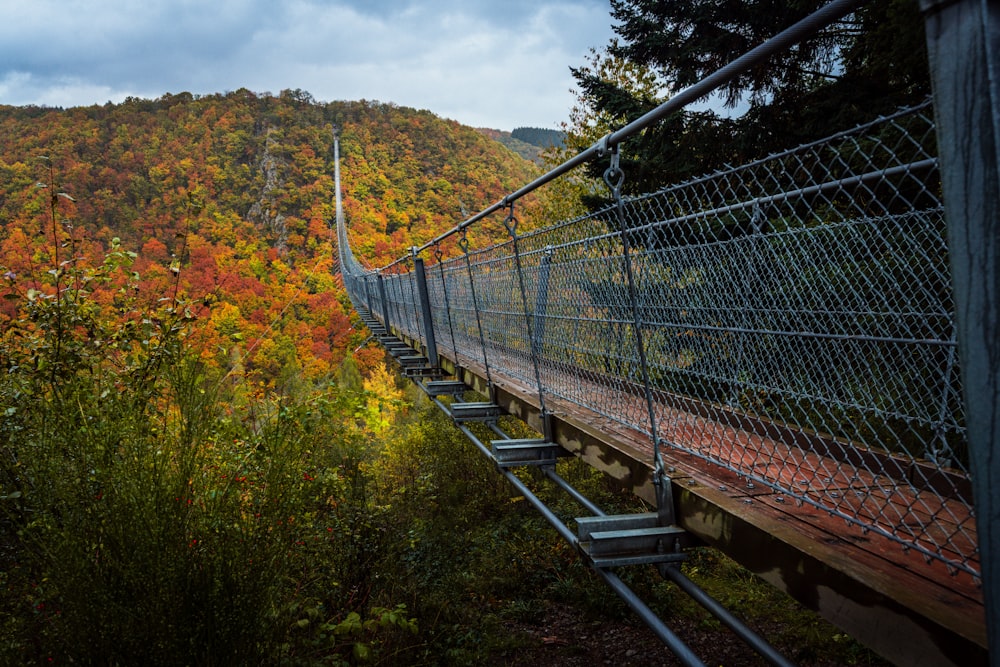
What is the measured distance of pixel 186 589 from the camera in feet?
7.09

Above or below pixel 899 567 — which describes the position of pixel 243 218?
above

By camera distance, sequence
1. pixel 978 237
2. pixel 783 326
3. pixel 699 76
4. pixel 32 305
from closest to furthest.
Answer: pixel 978 237 → pixel 783 326 → pixel 32 305 → pixel 699 76

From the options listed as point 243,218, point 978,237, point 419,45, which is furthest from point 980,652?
point 419,45

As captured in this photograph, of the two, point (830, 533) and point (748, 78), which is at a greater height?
point (748, 78)

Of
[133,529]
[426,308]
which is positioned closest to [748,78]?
[426,308]

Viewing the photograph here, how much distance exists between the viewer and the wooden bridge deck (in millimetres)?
1155

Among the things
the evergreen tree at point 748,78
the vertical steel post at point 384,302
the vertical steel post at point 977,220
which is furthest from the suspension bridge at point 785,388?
the vertical steel post at point 384,302

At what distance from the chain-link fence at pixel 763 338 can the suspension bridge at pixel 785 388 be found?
0.05ft

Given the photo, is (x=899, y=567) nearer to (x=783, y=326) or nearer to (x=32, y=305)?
(x=783, y=326)

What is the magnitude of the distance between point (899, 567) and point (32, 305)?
3.82 metres

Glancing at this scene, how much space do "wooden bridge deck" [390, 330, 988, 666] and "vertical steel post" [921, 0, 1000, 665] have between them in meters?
0.56

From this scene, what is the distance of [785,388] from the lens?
2.14m

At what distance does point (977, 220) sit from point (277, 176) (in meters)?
47.0

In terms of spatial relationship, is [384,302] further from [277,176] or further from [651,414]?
[277,176]
